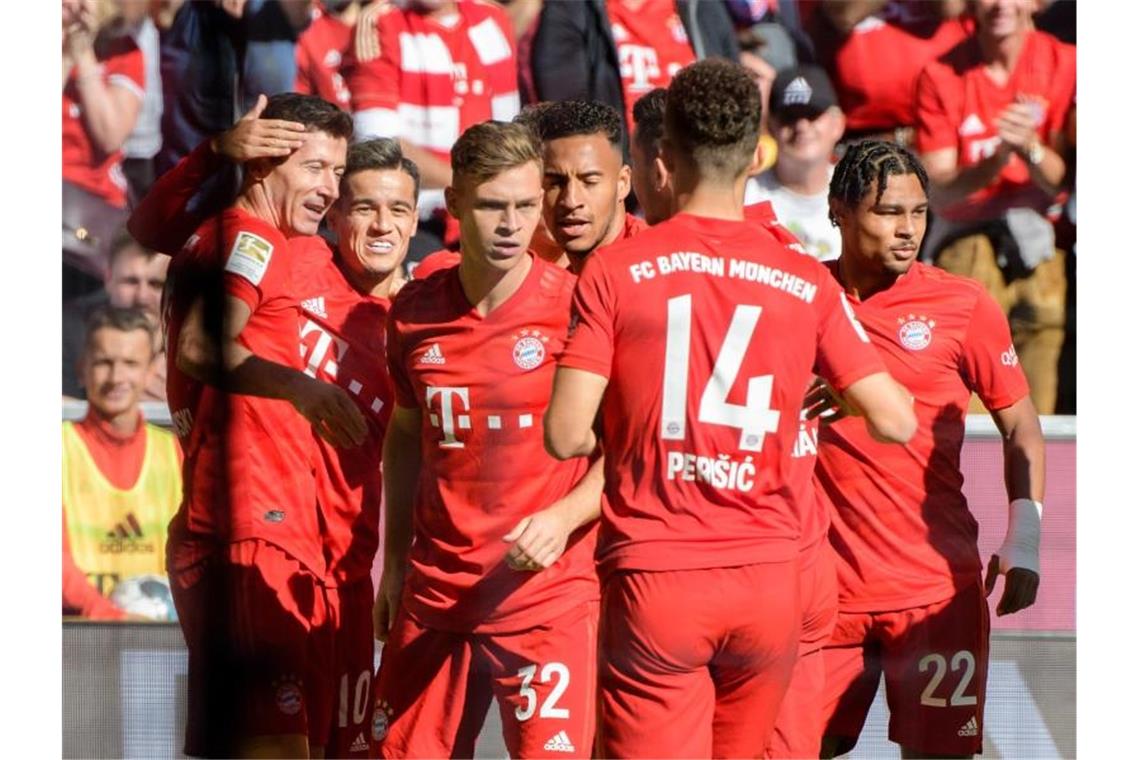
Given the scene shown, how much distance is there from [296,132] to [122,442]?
0.92m

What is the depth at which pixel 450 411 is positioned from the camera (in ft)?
13.5

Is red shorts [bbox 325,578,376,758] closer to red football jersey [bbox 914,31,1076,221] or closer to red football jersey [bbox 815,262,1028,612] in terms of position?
red football jersey [bbox 815,262,1028,612]

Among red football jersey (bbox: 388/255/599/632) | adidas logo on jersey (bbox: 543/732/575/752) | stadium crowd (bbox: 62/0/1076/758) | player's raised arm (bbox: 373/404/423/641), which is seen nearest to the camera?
adidas logo on jersey (bbox: 543/732/575/752)

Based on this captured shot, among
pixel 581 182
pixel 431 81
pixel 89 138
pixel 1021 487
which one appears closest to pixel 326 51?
pixel 431 81

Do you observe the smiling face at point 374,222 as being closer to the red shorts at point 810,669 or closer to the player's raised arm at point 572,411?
the player's raised arm at point 572,411

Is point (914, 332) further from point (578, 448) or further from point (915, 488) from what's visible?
point (578, 448)

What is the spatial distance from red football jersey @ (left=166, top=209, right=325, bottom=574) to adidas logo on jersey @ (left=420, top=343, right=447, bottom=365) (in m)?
0.48

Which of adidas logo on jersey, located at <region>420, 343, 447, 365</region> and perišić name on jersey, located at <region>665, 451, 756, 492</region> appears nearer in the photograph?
perišić name on jersey, located at <region>665, 451, 756, 492</region>

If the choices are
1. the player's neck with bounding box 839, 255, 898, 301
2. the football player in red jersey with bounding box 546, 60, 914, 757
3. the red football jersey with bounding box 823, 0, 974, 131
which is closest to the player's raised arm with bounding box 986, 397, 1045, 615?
the player's neck with bounding box 839, 255, 898, 301

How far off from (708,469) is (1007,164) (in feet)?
4.72

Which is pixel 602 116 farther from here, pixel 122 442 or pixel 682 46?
pixel 122 442

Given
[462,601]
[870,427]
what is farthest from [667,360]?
[462,601]

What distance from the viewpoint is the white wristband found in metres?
4.44

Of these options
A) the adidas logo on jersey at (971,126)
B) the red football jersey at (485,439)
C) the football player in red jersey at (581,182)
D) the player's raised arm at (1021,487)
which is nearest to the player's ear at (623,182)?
the football player in red jersey at (581,182)
